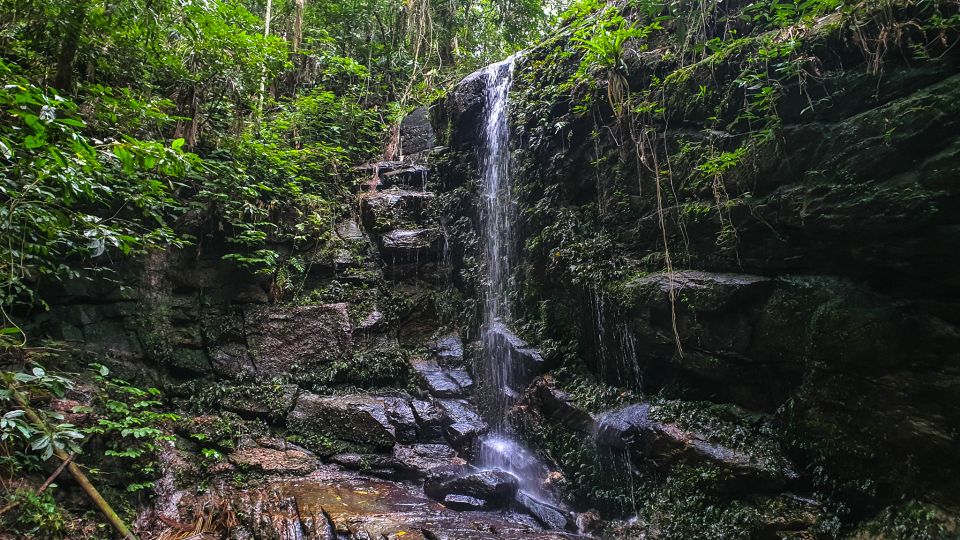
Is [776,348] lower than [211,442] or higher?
higher

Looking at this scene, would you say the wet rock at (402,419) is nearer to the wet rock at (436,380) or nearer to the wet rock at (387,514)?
the wet rock at (436,380)

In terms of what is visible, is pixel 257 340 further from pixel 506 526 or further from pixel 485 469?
pixel 506 526

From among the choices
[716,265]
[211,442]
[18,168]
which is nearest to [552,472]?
[716,265]

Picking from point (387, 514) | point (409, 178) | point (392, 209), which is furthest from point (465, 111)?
point (387, 514)

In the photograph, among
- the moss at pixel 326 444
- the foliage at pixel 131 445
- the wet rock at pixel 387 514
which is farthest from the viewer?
the moss at pixel 326 444

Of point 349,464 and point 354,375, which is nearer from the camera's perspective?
point 349,464

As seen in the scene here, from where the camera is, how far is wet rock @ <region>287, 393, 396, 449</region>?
23.3ft

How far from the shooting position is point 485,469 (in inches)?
274

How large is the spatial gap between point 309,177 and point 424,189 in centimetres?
255

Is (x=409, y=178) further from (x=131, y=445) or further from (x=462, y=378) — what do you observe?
(x=131, y=445)

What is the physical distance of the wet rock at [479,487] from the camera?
595 cm

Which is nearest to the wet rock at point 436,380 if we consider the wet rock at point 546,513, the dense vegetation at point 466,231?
the dense vegetation at point 466,231

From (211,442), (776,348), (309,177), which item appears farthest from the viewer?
(309,177)

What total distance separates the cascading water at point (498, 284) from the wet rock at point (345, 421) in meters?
1.58
